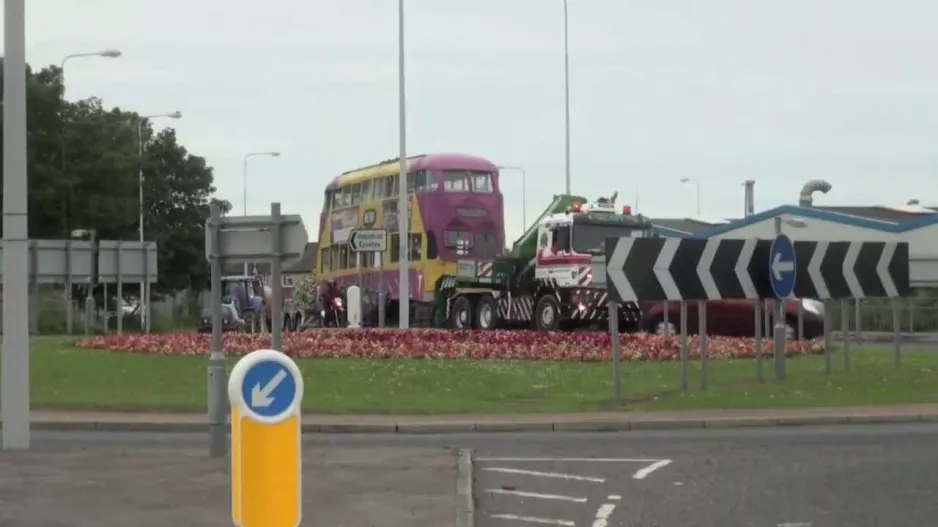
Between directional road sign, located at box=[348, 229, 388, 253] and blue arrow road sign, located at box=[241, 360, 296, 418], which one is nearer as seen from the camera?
blue arrow road sign, located at box=[241, 360, 296, 418]

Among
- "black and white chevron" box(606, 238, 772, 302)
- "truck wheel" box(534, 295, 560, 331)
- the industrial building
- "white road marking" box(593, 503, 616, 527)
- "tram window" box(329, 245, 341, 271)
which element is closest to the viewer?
"white road marking" box(593, 503, 616, 527)

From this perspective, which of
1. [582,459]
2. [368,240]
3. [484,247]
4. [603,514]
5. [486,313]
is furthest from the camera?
[484,247]

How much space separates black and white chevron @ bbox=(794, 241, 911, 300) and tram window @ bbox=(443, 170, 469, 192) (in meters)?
22.8

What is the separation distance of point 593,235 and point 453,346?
36.0 ft

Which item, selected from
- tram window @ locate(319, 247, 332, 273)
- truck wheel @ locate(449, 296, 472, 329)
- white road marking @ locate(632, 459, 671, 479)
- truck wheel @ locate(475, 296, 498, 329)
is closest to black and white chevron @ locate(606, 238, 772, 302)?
white road marking @ locate(632, 459, 671, 479)

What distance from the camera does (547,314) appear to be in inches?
1539

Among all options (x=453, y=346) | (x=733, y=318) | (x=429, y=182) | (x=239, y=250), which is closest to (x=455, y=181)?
(x=429, y=182)

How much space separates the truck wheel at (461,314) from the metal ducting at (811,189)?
37.3 m

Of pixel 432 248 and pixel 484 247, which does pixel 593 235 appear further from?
pixel 432 248

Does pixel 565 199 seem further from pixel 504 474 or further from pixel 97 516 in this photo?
pixel 97 516

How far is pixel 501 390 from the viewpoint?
2162cm

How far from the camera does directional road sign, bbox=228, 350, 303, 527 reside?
6.97 metres

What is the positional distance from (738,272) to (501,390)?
3807 mm

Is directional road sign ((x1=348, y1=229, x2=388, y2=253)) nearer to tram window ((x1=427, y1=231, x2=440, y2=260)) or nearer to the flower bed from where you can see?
the flower bed
